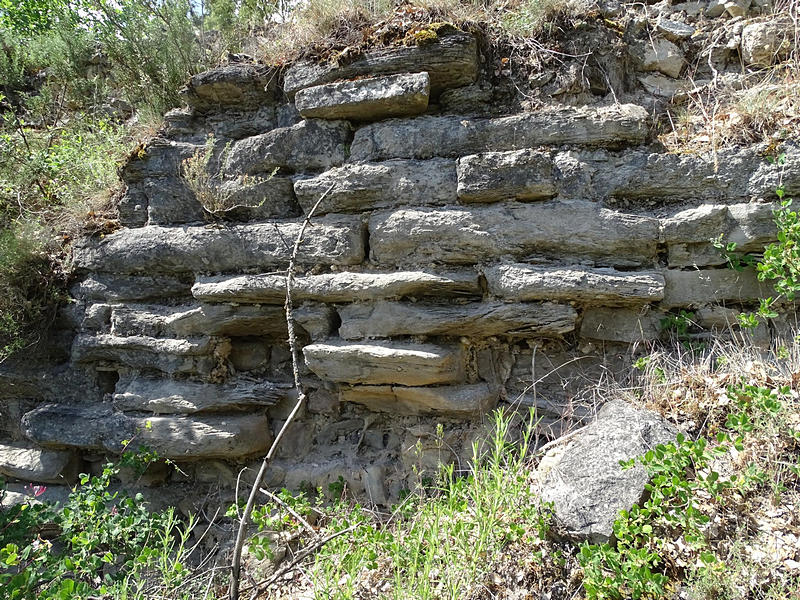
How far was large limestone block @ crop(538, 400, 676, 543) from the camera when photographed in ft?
7.80

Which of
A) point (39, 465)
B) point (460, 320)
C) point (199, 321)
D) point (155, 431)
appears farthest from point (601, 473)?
point (39, 465)

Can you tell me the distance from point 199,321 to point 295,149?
1.40 m

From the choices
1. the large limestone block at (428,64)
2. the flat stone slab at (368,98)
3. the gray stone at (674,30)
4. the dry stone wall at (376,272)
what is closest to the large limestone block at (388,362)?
the dry stone wall at (376,272)

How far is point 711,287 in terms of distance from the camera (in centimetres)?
314

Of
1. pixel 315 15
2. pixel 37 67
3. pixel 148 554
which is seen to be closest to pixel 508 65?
pixel 315 15

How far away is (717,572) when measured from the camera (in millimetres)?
2066

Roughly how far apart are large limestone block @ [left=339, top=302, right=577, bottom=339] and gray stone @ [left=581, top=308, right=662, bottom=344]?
0.60ft

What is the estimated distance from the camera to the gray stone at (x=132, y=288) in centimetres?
389

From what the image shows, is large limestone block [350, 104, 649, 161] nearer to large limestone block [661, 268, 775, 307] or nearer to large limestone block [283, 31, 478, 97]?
large limestone block [283, 31, 478, 97]

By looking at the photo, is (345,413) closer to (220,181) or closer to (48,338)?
(220,181)

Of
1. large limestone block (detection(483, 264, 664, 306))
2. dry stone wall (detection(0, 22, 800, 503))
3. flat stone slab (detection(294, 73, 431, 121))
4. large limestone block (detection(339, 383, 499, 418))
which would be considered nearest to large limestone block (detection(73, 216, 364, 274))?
dry stone wall (detection(0, 22, 800, 503))

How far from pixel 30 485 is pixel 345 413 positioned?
251 cm

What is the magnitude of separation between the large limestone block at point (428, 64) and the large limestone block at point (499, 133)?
29cm

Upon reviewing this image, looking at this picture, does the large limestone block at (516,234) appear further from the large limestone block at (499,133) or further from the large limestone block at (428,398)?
the large limestone block at (428,398)
